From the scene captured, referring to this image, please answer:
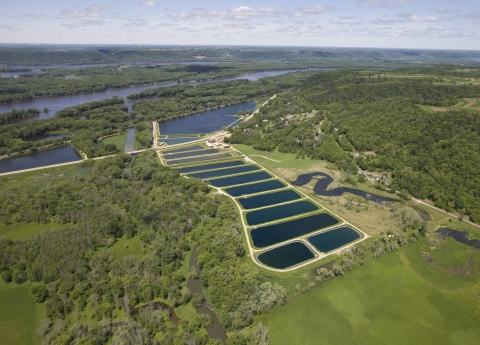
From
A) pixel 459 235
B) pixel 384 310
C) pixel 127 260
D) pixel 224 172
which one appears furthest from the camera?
pixel 224 172

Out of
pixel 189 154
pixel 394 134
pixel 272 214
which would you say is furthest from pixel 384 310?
pixel 189 154

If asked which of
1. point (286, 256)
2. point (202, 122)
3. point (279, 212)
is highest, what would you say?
point (202, 122)

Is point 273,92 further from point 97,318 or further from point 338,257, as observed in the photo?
point 97,318

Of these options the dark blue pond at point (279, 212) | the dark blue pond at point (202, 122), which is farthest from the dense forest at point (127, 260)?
the dark blue pond at point (202, 122)

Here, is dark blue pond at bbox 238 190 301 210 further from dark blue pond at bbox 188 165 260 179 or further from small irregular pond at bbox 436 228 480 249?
small irregular pond at bbox 436 228 480 249

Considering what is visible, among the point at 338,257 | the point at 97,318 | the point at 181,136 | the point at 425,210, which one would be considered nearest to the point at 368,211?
the point at 425,210

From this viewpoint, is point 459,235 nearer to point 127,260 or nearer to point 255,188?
point 255,188

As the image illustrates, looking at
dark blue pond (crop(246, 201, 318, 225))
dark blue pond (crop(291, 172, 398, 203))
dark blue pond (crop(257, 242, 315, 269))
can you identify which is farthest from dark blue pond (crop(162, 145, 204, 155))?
dark blue pond (crop(257, 242, 315, 269))
